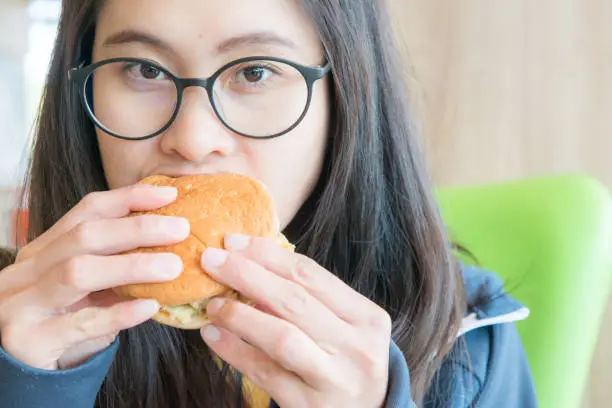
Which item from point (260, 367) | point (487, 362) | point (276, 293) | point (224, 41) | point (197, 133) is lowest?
point (487, 362)

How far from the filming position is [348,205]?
116 centimetres

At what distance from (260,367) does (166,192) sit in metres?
0.23

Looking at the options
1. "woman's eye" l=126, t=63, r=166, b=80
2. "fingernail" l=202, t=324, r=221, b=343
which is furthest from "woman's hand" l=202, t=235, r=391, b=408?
"woman's eye" l=126, t=63, r=166, b=80

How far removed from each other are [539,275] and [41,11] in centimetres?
278

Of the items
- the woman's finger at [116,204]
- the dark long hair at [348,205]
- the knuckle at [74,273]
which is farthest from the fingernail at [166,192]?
the dark long hair at [348,205]

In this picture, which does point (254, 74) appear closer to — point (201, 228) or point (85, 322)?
point (201, 228)

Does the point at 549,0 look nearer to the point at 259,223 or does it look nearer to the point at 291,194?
the point at 291,194

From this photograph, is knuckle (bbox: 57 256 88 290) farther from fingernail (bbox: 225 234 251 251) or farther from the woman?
fingernail (bbox: 225 234 251 251)

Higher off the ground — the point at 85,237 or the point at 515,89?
the point at 515,89

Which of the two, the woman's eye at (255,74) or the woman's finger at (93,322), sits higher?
the woman's eye at (255,74)

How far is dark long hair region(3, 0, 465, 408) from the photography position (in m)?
1.04

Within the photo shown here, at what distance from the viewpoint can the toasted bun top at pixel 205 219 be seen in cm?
70

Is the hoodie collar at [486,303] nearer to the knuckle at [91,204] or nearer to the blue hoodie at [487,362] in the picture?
the blue hoodie at [487,362]

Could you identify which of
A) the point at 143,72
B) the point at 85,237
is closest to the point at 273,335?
the point at 85,237
